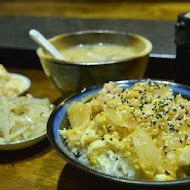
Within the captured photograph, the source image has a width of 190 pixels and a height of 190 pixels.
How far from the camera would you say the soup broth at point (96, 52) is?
182 cm

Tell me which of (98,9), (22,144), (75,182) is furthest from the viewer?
(98,9)

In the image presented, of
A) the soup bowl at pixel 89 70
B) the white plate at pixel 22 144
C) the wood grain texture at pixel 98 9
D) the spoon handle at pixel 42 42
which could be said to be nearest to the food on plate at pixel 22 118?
the white plate at pixel 22 144

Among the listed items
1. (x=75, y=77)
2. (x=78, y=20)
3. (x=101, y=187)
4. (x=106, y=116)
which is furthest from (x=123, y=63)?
(x=78, y=20)

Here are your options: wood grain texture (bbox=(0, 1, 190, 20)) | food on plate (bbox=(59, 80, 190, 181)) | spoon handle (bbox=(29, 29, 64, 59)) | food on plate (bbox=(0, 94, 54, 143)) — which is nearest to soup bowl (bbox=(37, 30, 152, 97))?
spoon handle (bbox=(29, 29, 64, 59))

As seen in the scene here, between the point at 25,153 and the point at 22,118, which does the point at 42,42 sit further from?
the point at 25,153

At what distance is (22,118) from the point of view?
1503 millimetres

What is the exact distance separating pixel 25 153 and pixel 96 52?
2.61 ft

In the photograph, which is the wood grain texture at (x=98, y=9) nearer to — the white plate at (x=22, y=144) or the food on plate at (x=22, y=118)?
the food on plate at (x=22, y=118)

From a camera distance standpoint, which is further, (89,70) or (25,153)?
(89,70)

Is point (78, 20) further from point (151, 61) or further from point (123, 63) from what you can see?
point (123, 63)

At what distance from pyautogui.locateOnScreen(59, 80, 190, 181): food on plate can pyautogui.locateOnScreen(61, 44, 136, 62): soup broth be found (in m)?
0.55

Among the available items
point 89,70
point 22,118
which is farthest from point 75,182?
point 89,70

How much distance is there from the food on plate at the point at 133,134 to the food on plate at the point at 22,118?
29 centimetres

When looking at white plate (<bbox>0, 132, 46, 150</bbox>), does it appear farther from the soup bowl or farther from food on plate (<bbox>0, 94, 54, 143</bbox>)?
the soup bowl
